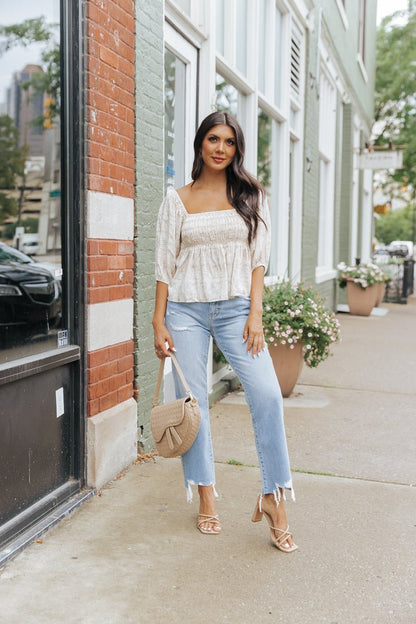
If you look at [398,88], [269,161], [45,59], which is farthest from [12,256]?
[398,88]

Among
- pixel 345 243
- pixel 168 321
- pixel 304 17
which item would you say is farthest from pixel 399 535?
pixel 345 243

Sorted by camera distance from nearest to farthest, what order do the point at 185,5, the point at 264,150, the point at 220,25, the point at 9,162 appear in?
1. the point at 9,162
2. the point at 185,5
3. the point at 220,25
4. the point at 264,150

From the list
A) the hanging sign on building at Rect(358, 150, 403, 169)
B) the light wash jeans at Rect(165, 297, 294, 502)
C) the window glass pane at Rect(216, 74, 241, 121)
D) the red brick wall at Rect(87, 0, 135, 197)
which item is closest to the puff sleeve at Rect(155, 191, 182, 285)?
the light wash jeans at Rect(165, 297, 294, 502)

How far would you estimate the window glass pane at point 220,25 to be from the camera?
625 cm

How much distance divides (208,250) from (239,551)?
1386mm

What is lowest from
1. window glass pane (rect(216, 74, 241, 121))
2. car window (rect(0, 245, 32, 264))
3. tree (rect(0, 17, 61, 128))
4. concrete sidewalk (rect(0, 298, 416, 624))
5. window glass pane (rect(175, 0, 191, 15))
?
concrete sidewalk (rect(0, 298, 416, 624))

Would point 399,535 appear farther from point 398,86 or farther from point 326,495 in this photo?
point 398,86

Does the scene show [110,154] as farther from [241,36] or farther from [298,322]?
[241,36]

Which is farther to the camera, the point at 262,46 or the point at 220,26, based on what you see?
the point at 262,46

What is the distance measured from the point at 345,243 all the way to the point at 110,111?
1222 cm

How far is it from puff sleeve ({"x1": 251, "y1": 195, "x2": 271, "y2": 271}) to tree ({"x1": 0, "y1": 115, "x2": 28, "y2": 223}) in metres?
1.14

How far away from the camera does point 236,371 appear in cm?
345

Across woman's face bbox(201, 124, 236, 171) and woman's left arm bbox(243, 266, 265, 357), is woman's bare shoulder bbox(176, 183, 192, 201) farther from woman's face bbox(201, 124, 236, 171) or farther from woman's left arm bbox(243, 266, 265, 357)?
woman's left arm bbox(243, 266, 265, 357)

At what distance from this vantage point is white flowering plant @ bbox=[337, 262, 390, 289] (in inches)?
553
